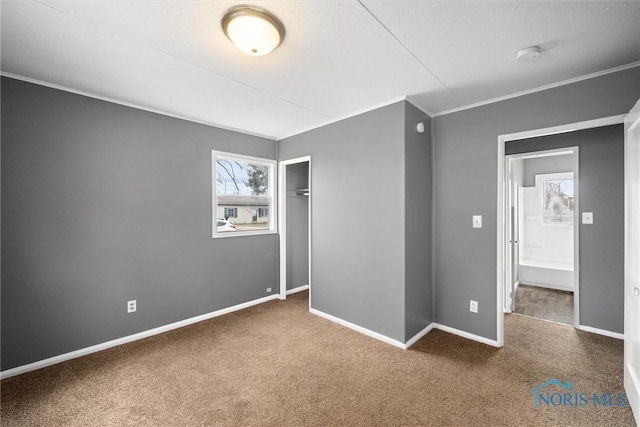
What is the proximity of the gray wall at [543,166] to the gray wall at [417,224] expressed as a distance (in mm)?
3235

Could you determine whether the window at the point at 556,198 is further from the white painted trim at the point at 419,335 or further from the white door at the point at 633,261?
the white painted trim at the point at 419,335

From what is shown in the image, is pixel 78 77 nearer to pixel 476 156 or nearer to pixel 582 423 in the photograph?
pixel 476 156

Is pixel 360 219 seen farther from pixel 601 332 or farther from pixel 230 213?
pixel 601 332

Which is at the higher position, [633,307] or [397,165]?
[397,165]

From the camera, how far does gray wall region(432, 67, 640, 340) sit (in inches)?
98.3

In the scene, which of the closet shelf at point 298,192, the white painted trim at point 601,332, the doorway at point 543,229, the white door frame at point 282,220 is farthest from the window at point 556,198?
the white door frame at point 282,220

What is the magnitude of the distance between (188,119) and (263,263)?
2215 mm

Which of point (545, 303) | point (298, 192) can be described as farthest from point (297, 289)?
point (545, 303)

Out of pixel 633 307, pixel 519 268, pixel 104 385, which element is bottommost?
pixel 104 385

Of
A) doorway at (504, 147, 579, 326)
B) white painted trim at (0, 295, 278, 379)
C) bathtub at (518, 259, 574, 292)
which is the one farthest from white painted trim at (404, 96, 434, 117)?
bathtub at (518, 259, 574, 292)

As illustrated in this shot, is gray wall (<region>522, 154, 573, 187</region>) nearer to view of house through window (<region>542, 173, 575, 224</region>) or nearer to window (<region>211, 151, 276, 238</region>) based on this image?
view of house through window (<region>542, 173, 575, 224</region>)

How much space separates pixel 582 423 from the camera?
5.87 feet

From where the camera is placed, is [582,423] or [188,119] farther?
[188,119]

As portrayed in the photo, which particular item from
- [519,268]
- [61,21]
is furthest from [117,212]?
[519,268]
